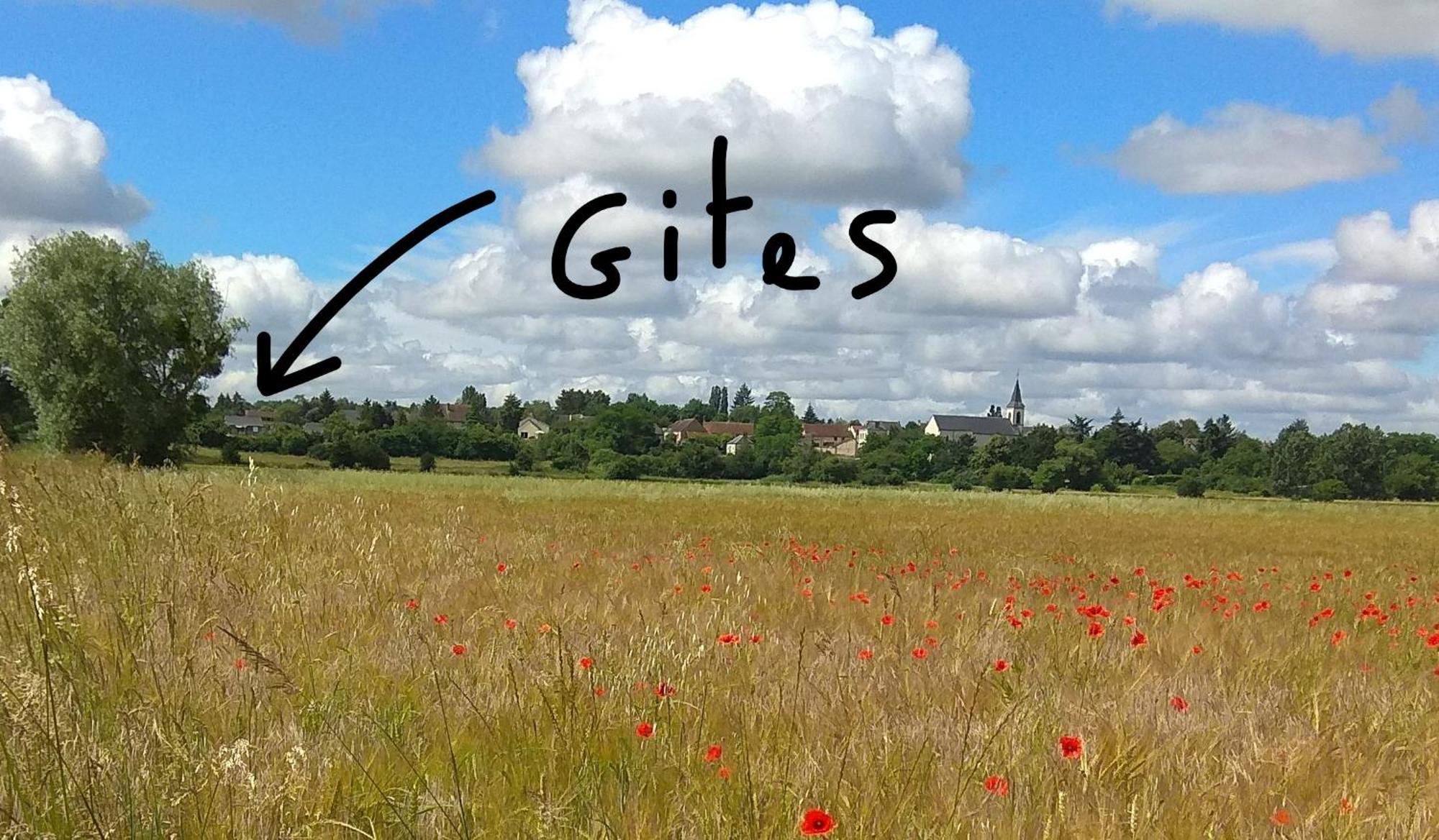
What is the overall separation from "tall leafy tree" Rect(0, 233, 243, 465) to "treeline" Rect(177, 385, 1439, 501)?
3054 millimetres

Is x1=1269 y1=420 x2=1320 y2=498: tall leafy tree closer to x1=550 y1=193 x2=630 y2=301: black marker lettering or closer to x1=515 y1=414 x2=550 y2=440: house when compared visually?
x1=515 y1=414 x2=550 y2=440: house

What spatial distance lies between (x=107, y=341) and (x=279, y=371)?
4458cm

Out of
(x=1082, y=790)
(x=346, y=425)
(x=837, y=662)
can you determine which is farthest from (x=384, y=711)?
(x=346, y=425)

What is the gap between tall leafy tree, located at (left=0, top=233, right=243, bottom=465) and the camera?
41250 mm

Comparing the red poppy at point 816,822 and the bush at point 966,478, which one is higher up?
the red poppy at point 816,822

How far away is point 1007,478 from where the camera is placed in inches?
2886

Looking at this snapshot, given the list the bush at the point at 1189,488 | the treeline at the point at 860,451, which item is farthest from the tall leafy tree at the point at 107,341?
the bush at the point at 1189,488

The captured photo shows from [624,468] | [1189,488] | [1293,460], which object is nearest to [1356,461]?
[1293,460]

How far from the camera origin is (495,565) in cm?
598

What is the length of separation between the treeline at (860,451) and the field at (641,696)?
109ft

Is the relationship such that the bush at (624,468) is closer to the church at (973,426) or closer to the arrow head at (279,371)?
the arrow head at (279,371)

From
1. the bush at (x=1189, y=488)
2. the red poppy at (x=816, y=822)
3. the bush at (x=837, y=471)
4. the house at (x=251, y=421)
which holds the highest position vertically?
the house at (x=251, y=421)

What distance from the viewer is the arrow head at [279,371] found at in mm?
3850

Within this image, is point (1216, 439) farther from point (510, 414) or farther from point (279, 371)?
point (279, 371)
